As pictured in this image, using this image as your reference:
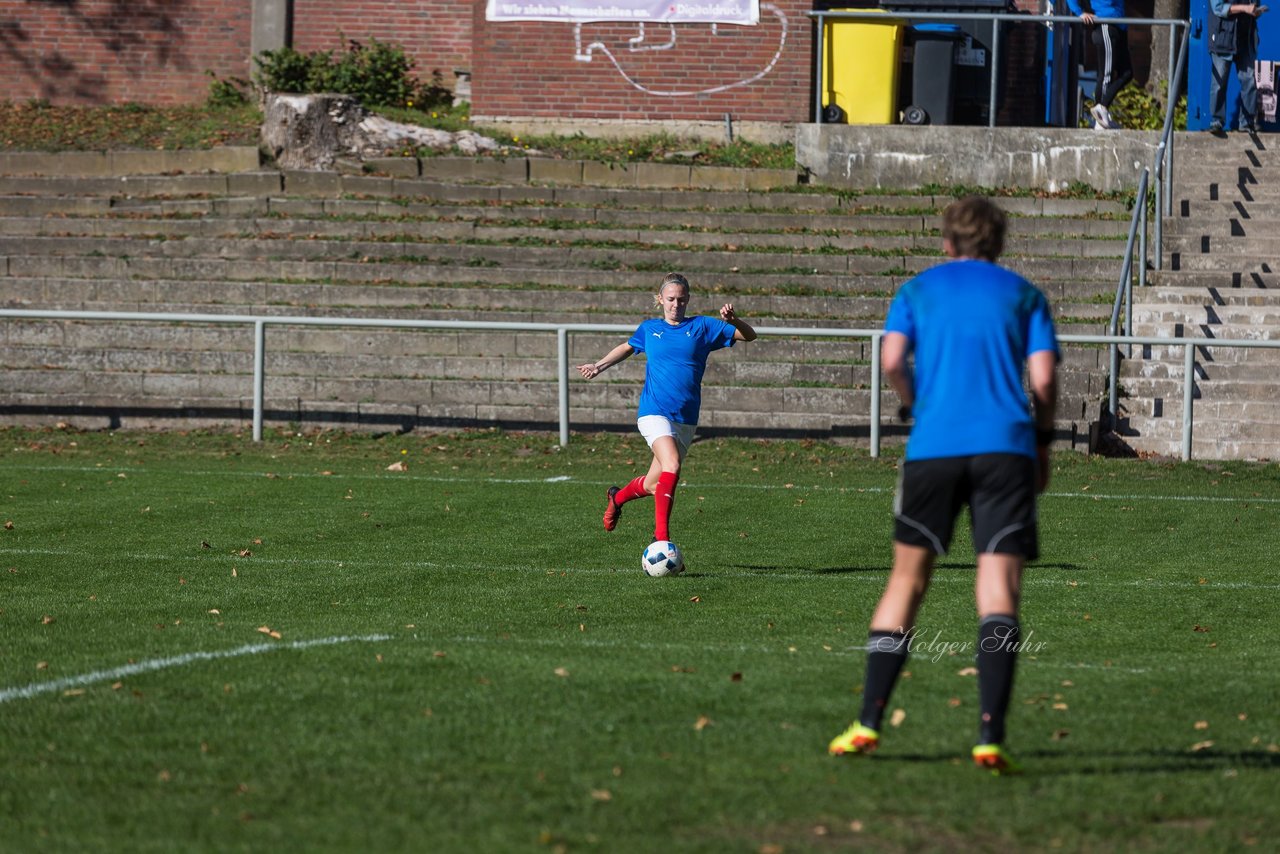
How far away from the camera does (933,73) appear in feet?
74.8

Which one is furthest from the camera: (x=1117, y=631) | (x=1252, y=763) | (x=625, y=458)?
(x=625, y=458)

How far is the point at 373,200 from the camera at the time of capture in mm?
21922

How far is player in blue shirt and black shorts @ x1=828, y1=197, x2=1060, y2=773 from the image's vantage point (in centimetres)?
507

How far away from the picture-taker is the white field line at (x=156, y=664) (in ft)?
20.6

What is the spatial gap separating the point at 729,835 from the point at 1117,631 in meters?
4.07

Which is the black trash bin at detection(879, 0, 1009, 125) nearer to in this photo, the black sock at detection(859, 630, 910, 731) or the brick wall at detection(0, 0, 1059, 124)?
the brick wall at detection(0, 0, 1059, 124)

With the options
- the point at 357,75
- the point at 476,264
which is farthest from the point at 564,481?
the point at 357,75

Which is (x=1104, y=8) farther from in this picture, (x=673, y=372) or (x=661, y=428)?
(x=661, y=428)

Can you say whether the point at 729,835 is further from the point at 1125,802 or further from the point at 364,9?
the point at 364,9

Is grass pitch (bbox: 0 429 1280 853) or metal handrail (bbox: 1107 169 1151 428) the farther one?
metal handrail (bbox: 1107 169 1151 428)

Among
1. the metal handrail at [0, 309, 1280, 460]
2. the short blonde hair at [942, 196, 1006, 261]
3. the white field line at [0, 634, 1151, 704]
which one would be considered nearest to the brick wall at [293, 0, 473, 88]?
the metal handrail at [0, 309, 1280, 460]

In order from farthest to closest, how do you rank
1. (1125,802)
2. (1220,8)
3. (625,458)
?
(1220,8) < (625,458) < (1125,802)

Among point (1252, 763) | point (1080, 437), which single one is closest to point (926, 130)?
point (1080, 437)

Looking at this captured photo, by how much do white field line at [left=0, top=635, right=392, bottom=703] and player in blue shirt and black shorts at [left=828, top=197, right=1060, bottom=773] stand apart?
2.84 m
